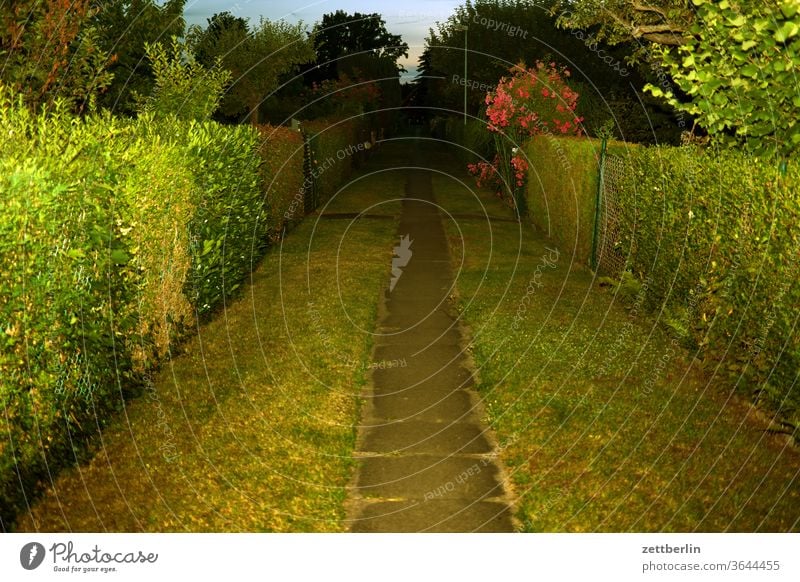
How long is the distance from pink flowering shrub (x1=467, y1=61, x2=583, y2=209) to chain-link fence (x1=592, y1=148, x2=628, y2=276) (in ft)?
30.4

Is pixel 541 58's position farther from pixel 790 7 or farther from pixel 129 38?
pixel 790 7

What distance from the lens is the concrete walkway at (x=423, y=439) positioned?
7031 millimetres

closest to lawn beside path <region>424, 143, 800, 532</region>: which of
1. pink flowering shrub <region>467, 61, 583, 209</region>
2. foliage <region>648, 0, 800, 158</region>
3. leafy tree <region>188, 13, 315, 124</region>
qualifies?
foliage <region>648, 0, 800, 158</region>

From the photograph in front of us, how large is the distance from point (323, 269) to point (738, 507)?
11310 mm

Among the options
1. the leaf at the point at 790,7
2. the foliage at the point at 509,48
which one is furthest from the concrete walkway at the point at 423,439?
the foliage at the point at 509,48

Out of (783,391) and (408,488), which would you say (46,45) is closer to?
(408,488)

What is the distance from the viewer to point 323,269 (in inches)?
685

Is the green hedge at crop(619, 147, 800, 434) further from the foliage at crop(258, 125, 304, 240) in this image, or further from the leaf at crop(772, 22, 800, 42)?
the foliage at crop(258, 125, 304, 240)

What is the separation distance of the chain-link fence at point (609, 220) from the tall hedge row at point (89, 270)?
6762mm

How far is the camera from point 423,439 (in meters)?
8.69

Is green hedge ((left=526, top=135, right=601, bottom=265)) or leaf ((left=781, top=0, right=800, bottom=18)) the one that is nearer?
leaf ((left=781, top=0, right=800, bottom=18))

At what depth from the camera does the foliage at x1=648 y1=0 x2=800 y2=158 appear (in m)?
10.3

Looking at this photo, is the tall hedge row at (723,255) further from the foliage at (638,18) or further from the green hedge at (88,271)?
the green hedge at (88,271)

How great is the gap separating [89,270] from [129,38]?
15.7 meters
